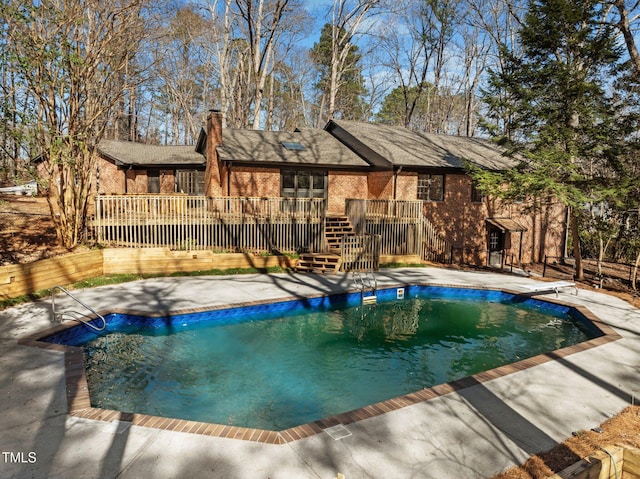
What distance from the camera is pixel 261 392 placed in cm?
691

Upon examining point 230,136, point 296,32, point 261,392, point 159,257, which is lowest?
Result: point 261,392

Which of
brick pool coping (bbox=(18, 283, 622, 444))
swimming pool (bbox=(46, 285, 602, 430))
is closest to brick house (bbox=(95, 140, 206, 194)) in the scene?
swimming pool (bbox=(46, 285, 602, 430))

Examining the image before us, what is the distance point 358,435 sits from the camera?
15.9 ft

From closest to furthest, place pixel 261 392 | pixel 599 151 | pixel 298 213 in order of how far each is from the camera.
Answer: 1. pixel 261 392
2. pixel 599 151
3. pixel 298 213

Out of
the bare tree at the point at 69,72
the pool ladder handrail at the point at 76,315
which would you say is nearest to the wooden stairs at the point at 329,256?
the pool ladder handrail at the point at 76,315

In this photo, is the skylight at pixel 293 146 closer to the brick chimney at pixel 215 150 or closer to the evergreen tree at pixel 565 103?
the brick chimney at pixel 215 150

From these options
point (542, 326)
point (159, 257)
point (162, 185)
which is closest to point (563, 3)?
point (542, 326)

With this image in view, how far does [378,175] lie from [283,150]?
484 cm

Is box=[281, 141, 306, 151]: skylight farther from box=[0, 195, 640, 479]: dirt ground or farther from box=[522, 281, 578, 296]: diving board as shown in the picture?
box=[522, 281, 578, 296]: diving board

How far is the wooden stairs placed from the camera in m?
15.3

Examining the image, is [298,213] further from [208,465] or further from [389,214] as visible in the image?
[208,465]

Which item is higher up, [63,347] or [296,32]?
[296,32]

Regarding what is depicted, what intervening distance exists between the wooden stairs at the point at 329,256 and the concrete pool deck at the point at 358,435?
8.91 metres

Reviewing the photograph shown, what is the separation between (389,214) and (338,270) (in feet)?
12.1
